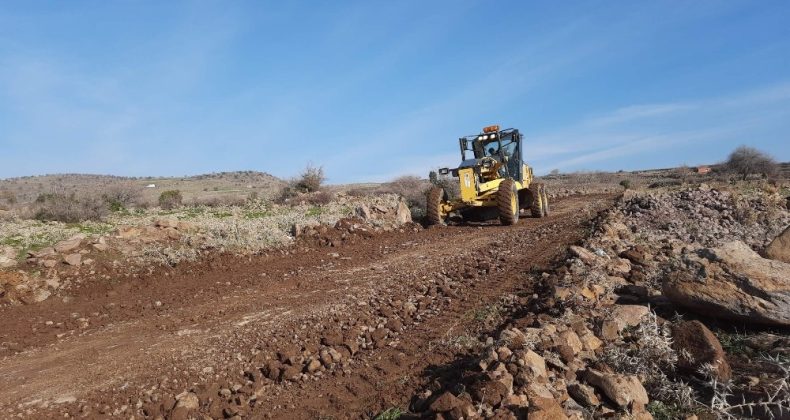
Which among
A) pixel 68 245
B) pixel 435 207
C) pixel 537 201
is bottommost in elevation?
pixel 537 201

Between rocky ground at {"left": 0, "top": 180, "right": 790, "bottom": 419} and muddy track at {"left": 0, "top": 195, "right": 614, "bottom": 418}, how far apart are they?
0.03 meters

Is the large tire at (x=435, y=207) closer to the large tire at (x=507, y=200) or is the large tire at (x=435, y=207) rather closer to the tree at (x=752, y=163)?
the large tire at (x=507, y=200)

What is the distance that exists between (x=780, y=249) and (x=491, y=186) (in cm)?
740

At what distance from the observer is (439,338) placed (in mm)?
5066

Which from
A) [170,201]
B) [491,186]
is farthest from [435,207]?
[170,201]

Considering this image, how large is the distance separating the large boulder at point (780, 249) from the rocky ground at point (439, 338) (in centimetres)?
2

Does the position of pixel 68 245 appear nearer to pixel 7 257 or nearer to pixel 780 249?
pixel 7 257

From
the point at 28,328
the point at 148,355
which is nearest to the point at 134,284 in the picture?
the point at 28,328

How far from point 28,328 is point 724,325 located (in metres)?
8.42

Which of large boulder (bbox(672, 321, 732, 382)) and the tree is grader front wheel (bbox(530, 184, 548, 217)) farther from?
the tree

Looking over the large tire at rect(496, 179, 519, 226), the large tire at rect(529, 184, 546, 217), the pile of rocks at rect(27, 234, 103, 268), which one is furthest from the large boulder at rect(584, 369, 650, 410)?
the large tire at rect(529, 184, 546, 217)

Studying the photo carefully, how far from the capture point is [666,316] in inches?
190

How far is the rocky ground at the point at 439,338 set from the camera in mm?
3586

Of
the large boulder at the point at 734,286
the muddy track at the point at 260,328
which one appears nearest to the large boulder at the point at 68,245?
the muddy track at the point at 260,328
